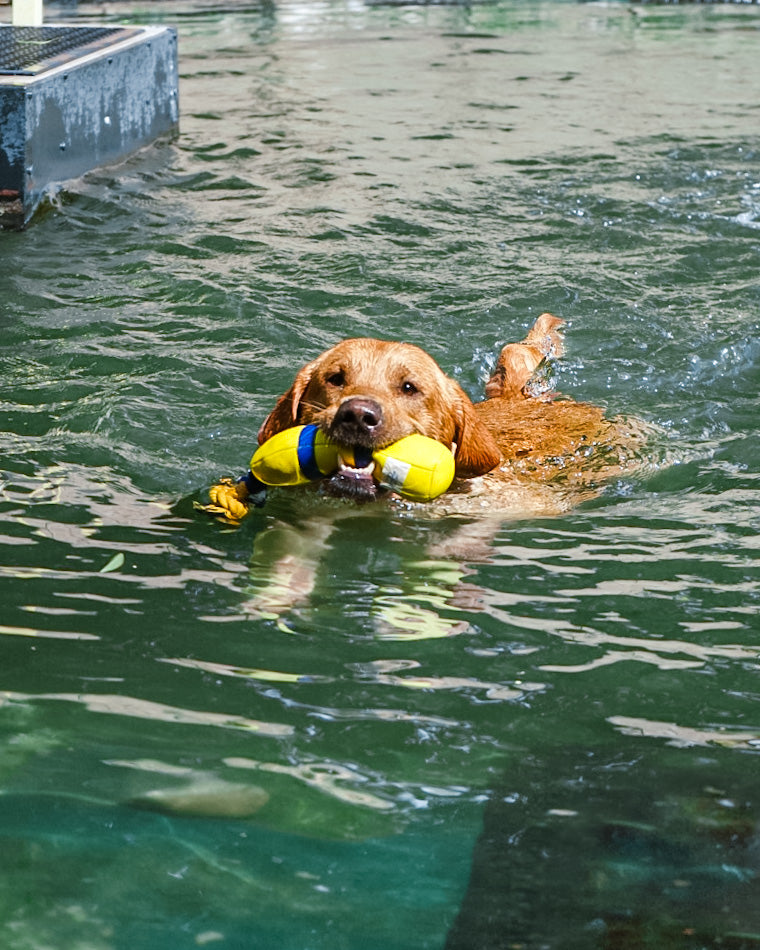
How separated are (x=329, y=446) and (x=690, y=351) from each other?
2.81 meters

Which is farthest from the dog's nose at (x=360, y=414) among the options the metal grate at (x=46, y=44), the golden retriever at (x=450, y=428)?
the metal grate at (x=46, y=44)

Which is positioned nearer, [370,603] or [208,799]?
[208,799]

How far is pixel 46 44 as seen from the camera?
995 centimetres

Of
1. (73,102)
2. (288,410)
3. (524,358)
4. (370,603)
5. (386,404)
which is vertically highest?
(73,102)

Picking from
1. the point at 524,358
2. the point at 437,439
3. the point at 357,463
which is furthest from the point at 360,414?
the point at 524,358

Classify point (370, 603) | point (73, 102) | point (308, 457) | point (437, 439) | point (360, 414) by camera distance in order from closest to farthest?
1. point (370, 603)
2. point (360, 414)
3. point (308, 457)
4. point (437, 439)
5. point (73, 102)

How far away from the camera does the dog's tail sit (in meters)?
6.14

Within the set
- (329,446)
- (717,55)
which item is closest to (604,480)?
(329,446)

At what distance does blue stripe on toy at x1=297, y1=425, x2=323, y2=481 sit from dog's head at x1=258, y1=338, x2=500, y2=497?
0.06m

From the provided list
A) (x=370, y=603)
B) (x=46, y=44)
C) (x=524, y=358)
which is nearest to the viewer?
(x=370, y=603)

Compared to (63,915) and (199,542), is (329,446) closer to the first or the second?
(199,542)

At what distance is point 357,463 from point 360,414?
259 millimetres

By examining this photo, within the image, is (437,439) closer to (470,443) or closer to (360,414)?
(470,443)

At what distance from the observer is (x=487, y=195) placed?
941 centimetres
